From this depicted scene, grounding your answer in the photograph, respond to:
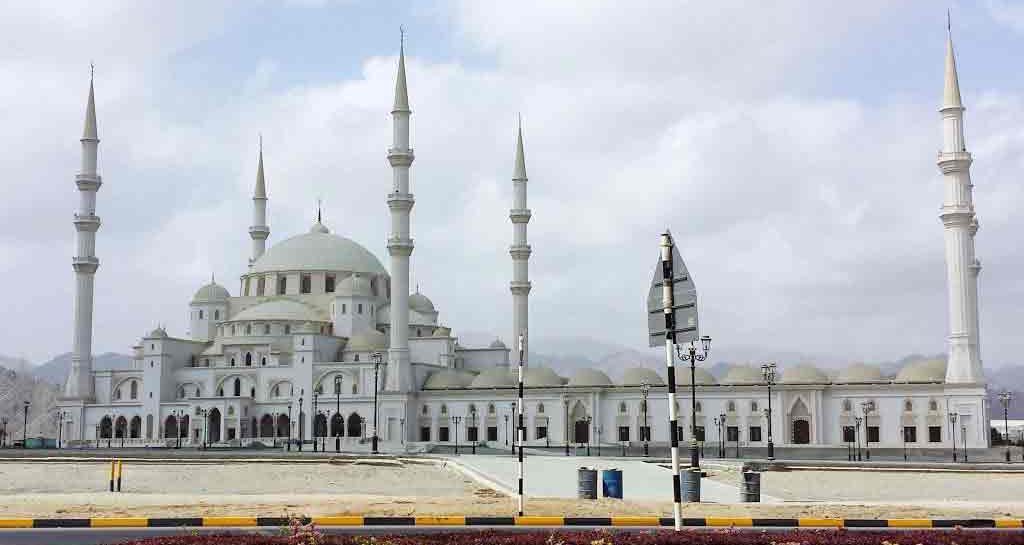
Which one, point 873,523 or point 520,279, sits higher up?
point 520,279

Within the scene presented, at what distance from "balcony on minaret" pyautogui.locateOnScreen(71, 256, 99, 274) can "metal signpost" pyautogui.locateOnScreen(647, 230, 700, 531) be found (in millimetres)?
72631

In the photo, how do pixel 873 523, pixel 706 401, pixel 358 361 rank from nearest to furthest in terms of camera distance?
1. pixel 873 523
2. pixel 706 401
3. pixel 358 361

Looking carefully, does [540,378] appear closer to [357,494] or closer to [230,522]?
[357,494]

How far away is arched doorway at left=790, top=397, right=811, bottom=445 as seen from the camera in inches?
2835

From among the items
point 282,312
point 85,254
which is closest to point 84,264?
point 85,254

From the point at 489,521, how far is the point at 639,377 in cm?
5932

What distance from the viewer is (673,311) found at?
15555 mm

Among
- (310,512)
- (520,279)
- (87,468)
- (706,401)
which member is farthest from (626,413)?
(310,512)

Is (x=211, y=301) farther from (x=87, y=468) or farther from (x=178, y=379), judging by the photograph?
(x=87, y=468)

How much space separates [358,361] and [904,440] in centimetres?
3719

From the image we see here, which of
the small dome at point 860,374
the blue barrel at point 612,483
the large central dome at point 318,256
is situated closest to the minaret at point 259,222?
the large central dome at point 318,256

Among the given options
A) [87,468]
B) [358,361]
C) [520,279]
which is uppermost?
[520,279]

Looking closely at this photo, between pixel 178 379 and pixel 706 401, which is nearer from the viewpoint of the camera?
pixel 706 401

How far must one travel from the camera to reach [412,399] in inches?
3063
